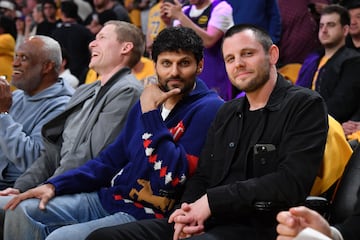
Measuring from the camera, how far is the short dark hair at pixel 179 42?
3549mm

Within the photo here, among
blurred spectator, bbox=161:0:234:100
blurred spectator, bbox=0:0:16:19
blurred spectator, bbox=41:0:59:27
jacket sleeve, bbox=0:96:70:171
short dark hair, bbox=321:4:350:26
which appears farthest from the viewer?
blurred spectator, bbox=0:0:16:19

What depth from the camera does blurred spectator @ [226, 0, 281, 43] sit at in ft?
18.8

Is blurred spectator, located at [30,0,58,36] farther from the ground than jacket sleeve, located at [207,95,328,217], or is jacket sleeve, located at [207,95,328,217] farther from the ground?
jacket sleeve, located at [207,95,328,217]

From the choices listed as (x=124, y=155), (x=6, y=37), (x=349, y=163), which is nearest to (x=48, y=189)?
(x=124, y=155)

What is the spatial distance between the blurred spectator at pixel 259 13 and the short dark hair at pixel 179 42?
85.8 inches

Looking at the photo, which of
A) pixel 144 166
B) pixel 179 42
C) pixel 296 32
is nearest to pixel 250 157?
pixel 144 166

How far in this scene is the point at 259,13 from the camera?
18.8 ft

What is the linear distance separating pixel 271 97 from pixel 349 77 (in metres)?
2.18

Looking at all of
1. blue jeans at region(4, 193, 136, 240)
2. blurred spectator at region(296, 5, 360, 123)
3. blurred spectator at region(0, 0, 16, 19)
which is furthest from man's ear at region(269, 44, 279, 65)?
blurred spectator at region(0, 0, 16, 19)

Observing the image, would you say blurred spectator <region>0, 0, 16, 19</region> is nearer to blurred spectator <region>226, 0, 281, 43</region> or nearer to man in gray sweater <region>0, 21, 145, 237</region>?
blurred spectator <region>226, 0, 281, 43</region>

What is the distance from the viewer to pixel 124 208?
353cm

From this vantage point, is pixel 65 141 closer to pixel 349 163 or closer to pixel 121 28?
pixel 121 28

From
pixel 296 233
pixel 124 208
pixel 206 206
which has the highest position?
pixel 296 233

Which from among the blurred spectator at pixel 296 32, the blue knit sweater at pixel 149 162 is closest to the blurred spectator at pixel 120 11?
the blurred spectator at pixel 296 32
